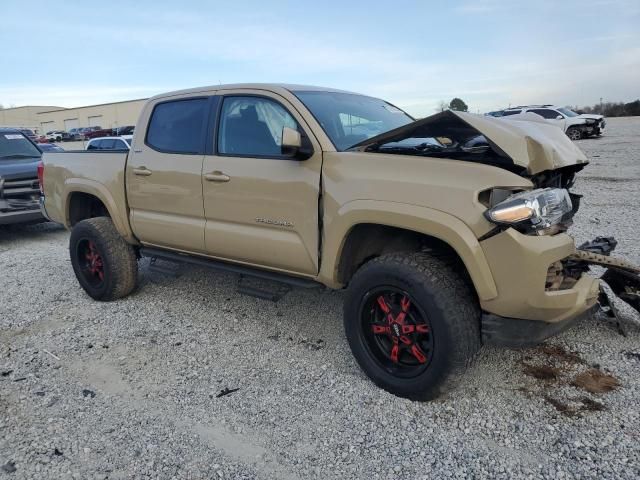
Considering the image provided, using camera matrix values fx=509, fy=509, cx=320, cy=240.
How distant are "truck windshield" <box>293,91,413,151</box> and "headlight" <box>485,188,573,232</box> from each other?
1.22 m

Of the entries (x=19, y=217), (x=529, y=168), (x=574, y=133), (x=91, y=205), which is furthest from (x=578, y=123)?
(x=529, y=168)

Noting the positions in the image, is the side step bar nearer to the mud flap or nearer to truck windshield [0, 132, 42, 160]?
the mud flap

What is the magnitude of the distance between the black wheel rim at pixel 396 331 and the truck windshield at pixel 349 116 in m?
1.09

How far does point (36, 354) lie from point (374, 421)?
2.76 m

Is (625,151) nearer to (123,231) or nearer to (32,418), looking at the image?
(123,231)

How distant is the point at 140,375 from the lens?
11.9 feet

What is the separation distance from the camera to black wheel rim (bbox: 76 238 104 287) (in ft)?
16.7

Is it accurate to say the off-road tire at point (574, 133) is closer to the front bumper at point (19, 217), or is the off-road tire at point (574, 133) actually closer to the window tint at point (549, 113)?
the window tint at point (549, 113)

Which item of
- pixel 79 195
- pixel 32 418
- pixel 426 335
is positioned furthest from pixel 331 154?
pixel 79 195

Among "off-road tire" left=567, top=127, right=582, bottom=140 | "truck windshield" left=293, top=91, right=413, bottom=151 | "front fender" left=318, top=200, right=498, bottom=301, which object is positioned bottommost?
"off-road tire" left=567, top=127, right=582, bottom=140

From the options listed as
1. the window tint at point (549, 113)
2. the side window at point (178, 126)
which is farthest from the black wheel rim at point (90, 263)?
the window tint at point (549, 113)

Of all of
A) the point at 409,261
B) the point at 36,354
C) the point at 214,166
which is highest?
the point at 214,166

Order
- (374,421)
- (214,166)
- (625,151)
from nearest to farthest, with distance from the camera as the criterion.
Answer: (374,421)
(214,166)
(625,151)

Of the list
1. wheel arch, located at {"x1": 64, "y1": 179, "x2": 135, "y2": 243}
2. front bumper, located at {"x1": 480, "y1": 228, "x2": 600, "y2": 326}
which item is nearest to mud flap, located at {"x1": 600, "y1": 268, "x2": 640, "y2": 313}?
front bumper, located at {"x1": 480, "y1": 228, "x2": 600, "y2": 326}
